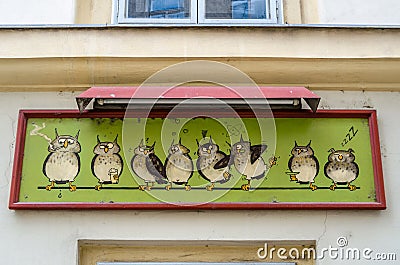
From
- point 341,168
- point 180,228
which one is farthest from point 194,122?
point 341,168

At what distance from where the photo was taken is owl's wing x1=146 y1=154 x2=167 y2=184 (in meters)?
4.04

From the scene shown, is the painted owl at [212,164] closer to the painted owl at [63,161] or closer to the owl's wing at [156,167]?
the owl's wing at [156,167]

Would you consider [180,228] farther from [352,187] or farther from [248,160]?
[352,187]

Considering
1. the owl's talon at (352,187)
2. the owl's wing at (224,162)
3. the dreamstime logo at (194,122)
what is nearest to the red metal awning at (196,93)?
the dreamstime logo at (194,122)

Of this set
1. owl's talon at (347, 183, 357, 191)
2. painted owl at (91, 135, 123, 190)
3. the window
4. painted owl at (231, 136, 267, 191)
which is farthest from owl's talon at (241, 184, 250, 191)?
the window

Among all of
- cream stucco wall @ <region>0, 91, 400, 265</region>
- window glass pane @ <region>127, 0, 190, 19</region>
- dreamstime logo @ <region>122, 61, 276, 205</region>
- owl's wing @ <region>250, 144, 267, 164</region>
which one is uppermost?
window glass pane @ <region>127, 0, 190, 19</region>

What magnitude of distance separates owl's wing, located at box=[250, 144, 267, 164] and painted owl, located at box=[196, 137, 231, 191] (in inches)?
6.5

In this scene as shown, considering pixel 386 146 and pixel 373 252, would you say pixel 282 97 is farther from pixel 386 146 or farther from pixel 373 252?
pixel 373 252

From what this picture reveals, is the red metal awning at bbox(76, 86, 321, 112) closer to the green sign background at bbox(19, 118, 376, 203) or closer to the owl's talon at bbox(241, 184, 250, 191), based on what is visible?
the green sign background at bbox(19, 118, 376, 203)

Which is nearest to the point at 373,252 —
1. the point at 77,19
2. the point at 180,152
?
the point at 180,152

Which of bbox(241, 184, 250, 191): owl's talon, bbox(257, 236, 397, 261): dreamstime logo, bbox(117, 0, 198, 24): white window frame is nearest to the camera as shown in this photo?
bbox(257, 236, 397, 261): dreamstime logo

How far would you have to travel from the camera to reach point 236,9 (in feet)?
15.3

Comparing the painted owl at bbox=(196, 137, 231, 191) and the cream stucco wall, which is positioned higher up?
the painted owl at bbox=(196, 137, 231, 191)

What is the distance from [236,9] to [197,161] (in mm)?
1327
